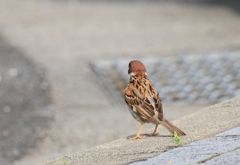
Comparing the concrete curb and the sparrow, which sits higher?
the sparrow

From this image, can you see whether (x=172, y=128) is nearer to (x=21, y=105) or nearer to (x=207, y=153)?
(x=207, y=153)

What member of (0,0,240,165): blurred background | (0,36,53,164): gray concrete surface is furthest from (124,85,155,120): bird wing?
(0,36,53,164): gray concrete surface

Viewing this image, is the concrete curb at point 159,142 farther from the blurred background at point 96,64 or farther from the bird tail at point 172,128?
the blurred background at point 96,64

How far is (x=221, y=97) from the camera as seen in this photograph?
765 centimetres

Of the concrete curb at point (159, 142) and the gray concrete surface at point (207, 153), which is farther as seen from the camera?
the concrete curb at point (159, 142)

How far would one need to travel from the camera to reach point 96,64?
30.2ft

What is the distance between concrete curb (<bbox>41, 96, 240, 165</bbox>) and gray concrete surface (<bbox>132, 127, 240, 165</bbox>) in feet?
0.37

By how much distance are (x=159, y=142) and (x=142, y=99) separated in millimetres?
617

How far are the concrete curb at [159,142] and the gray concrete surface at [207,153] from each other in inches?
4.5

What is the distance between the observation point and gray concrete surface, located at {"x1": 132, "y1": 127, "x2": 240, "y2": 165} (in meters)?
2.68

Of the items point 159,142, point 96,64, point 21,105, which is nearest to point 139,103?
A: point 159,142

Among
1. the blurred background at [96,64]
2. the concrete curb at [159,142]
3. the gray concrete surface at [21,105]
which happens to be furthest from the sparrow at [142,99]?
the gray concrete surface at [21,105]

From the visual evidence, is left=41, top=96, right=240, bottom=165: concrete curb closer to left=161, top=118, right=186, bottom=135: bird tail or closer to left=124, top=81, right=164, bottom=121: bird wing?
left=161, top=118, right=186, bottom=135: bird tail

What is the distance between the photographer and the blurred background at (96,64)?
6.57 metres
